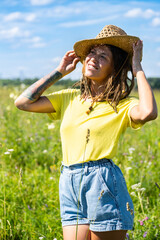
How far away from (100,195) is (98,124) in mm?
408

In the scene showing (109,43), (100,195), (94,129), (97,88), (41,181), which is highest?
(109,43)

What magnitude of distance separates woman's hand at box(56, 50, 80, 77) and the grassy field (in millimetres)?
700

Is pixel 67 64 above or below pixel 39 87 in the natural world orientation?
above

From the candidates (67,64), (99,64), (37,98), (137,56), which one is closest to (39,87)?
(37,98)

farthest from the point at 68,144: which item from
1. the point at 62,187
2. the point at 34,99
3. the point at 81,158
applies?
the point at 34,99

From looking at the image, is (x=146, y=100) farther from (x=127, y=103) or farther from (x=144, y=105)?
(x=127, y=103)

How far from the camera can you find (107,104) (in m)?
1.92

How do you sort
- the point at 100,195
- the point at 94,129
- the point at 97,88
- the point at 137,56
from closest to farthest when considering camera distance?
the point at 100,195 → the point at 94,129 → the point at 137,56 → the point at 97,88

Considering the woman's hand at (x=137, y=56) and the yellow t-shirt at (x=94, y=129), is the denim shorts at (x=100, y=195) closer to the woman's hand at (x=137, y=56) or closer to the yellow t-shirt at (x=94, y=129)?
the yellow t-shirt at (x=94, y=129)

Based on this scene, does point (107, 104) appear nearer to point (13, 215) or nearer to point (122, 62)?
point (122, 62)

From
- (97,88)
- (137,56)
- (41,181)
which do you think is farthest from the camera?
(41,181)

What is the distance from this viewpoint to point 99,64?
1.96 meters

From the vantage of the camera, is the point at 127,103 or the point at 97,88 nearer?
the point at 127,103

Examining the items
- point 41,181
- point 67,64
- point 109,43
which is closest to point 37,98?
point 67,64
